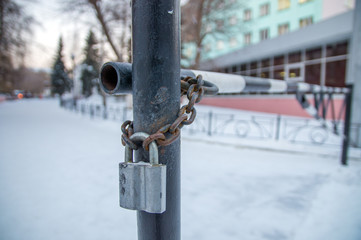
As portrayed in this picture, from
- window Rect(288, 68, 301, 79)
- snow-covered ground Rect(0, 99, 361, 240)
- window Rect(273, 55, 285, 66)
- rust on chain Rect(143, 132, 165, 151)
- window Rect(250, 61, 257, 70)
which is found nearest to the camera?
rust on chain Rect(143, 132, 165, 151)

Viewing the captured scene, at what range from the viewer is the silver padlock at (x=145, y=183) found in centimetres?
68

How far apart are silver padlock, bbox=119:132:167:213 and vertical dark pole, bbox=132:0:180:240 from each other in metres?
0.06

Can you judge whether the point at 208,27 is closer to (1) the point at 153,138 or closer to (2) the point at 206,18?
(2) the point at 206,18

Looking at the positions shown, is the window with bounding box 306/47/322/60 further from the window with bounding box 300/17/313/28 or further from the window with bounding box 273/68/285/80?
the window with bounding box 300/17/313/28

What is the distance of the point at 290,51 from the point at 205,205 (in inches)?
697

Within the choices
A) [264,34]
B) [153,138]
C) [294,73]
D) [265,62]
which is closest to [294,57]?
[294,73]

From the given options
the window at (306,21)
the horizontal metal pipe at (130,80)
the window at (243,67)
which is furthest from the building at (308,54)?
the horizontal metal pipe at (130,80)

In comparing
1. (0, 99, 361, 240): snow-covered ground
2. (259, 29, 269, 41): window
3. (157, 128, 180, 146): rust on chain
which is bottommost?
(0, 99, 361, 240): snow-covered ground

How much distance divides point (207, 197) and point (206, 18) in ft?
54.2

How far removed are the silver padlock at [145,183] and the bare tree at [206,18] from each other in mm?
15589

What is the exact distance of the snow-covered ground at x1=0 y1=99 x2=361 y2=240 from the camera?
91.3 inches

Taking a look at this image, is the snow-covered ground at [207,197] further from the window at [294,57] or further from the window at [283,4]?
the window at [283,4]

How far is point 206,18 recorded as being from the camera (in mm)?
16734

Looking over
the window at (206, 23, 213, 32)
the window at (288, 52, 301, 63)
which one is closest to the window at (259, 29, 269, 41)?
the window at (288, 52, 301, 63)
